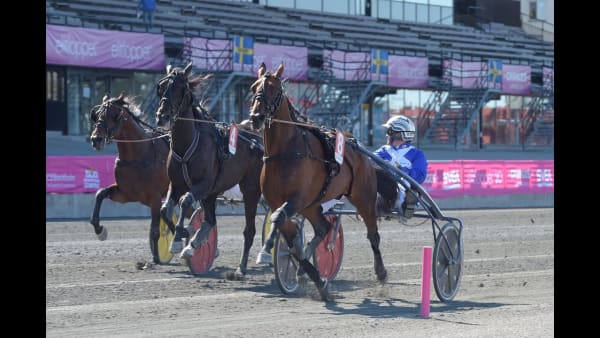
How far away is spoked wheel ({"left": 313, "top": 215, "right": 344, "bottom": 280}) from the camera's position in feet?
34.6

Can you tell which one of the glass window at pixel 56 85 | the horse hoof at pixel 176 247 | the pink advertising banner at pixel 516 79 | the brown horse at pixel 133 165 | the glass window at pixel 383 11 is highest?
the glass window at pixel 383 11

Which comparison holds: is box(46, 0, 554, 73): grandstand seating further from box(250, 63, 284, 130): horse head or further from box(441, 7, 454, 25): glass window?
box(250, 63, 284, 130): horse head

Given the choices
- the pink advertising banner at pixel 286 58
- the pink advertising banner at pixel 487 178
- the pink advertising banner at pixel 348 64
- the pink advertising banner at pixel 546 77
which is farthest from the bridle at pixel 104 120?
the pink advertising banner at pixel 546 77

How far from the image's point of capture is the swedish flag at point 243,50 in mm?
28730

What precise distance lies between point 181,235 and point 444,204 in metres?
15.6

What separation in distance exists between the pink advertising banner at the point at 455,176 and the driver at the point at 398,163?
37.3 ft

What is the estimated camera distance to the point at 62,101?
1113 inches

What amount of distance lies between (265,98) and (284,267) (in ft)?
5.99

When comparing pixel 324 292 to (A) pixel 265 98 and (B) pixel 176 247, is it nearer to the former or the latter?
(B) pixel 176 247

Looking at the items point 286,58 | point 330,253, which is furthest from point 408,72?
point 330,253

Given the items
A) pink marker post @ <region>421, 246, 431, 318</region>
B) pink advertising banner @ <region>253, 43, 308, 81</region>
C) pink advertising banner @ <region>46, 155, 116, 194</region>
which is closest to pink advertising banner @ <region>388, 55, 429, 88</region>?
pink advertising banner @ <region>253, 43, 308, 81</region>

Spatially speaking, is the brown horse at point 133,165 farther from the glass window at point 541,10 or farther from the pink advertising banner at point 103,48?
the glass window at point 541,10
